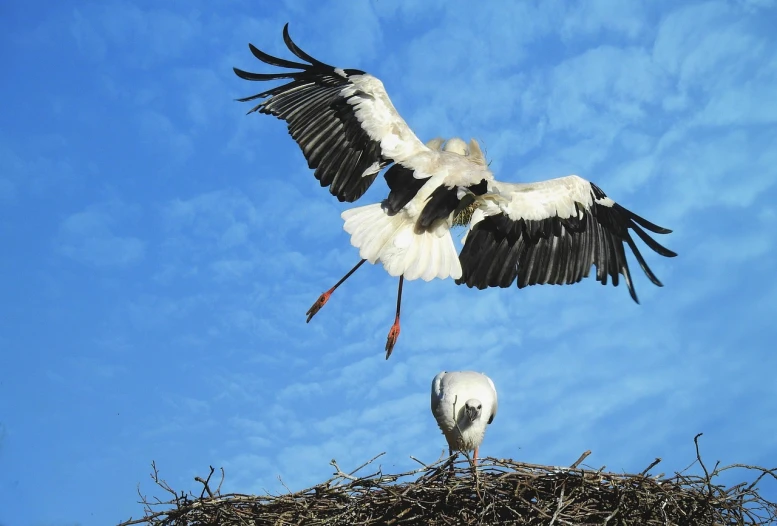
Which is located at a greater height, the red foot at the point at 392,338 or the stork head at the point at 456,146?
the stork head at the point at 456,146

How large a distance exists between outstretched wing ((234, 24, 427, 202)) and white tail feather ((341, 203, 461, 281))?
385 mm

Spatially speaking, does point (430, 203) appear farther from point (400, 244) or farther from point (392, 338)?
point (392, 338)

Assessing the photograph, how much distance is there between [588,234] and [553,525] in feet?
9.04

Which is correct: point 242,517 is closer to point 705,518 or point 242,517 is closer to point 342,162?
point 705,518

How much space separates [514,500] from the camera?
4.20 m

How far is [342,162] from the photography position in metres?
6.07

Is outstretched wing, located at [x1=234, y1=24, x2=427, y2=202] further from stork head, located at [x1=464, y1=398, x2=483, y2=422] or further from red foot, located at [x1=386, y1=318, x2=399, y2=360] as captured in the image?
stork head, located at [x1=464, y1=398, x2=483, y2=422]

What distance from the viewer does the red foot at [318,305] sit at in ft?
19.5

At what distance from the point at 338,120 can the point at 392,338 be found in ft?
4.73

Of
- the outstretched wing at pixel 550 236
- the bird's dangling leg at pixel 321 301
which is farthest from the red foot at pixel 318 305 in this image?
the outstretched wing at pixel 550 236

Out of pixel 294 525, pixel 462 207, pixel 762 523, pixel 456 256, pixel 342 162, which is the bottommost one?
pixel 762 523

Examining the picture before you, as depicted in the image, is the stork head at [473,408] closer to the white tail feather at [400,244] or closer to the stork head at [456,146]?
the white tail feather at [400,244]

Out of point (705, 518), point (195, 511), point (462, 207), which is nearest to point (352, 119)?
point (462, 207)

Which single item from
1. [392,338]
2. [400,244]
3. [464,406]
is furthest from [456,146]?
[464,406]
